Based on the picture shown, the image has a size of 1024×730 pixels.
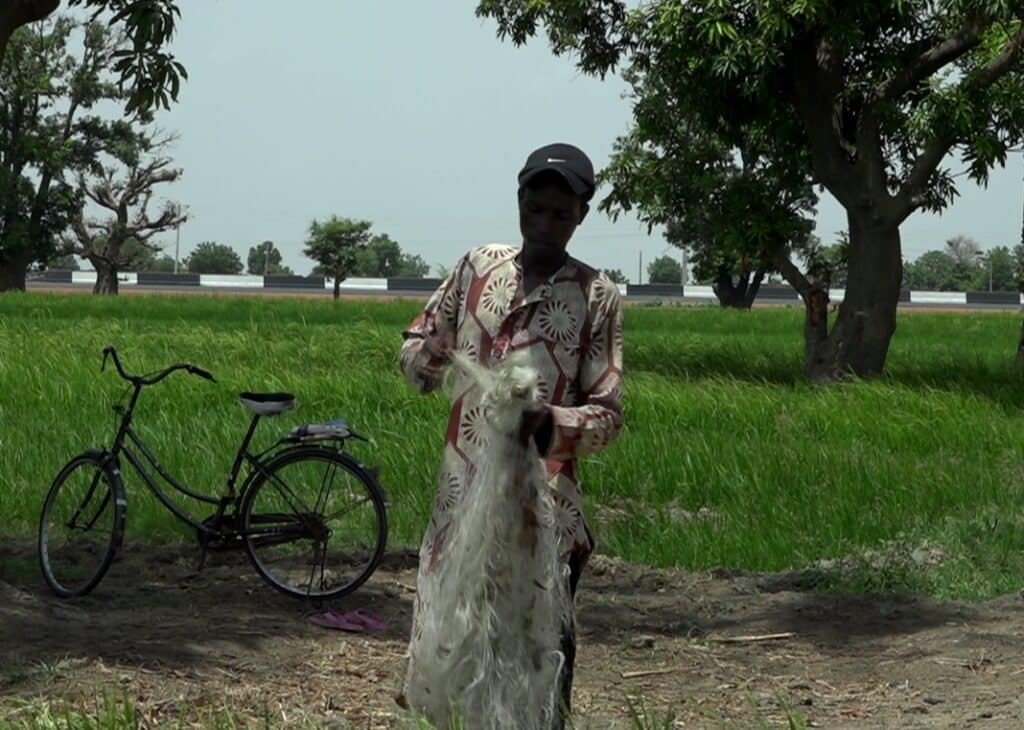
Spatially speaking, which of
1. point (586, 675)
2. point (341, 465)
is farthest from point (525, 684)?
point (341, 465)

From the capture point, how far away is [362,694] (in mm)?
5887

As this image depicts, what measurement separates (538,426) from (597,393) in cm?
32

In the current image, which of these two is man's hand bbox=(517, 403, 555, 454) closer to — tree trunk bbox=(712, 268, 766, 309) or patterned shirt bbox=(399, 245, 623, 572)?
patterned shirt bbox=(399, 245, 623, 572)

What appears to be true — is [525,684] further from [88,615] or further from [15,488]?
[15,488]

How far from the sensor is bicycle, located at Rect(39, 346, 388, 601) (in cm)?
729

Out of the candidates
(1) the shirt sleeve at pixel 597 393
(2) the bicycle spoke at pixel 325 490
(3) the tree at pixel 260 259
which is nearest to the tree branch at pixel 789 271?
(2) the bicycle spoke at pixel 325 490

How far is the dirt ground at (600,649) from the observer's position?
18.5 feet

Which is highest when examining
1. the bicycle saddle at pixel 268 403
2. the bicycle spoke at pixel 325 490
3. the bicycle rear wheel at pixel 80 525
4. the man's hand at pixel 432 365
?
the man's hand at pixel 432 365

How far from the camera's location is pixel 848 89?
18078 millimetres

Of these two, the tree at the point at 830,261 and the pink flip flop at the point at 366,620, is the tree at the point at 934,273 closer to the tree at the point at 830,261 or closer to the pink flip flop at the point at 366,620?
the tree at the point at 830,261

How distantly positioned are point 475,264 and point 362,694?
2201 millimetres

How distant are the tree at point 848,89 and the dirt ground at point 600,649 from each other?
31.0ft

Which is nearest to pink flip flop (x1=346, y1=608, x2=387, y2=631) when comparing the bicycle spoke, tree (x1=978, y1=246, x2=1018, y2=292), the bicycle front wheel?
the bicycle front wheel

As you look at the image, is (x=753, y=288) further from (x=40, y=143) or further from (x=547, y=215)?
(x=547, y=215)
